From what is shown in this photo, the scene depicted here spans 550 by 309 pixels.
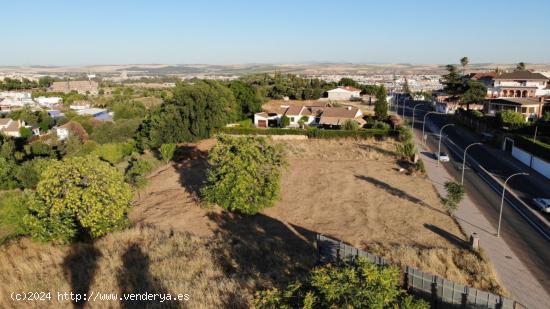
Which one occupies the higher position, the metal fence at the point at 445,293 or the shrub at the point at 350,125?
the shrub at the point at 350,125

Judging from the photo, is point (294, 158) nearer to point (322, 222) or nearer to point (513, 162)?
point (322, 222)

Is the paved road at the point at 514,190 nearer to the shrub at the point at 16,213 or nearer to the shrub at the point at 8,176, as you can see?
the shrub at the point at 16,213

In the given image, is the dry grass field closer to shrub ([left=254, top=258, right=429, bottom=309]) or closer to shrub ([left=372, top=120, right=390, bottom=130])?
shrub ([left=254, top=258, right=429, bottom=309])

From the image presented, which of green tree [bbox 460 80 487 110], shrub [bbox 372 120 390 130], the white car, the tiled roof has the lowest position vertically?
the white car

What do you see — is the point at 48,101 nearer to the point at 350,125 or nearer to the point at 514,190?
the point at 350,125

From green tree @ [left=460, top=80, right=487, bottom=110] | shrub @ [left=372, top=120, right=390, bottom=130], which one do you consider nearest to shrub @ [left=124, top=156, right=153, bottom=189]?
shrub @ [left=372, top=120, right=390, bottom=130]

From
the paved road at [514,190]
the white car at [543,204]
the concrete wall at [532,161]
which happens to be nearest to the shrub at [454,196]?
the paved road at [514,190]
